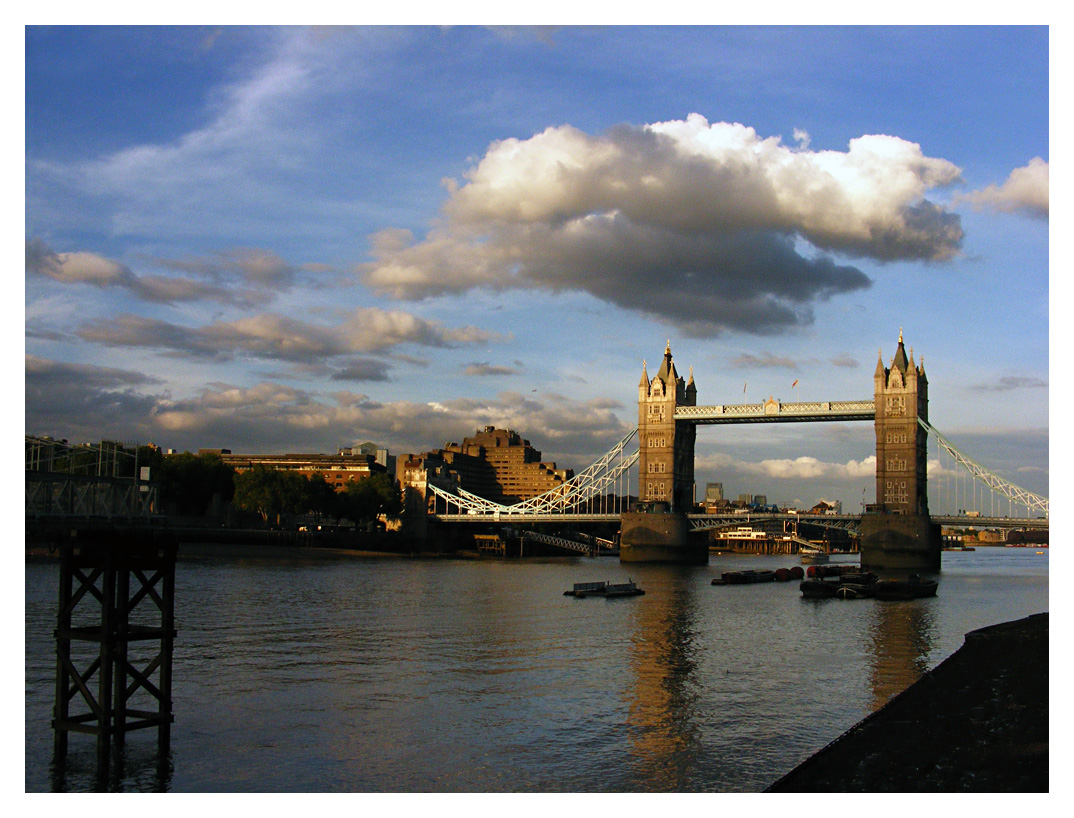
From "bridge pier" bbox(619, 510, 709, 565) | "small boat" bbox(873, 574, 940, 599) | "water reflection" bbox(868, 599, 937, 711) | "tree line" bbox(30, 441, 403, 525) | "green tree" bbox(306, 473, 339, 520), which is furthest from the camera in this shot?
"green tree" bbox(306, 473, 339, 520)

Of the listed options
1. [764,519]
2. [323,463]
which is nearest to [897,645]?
[764,519]

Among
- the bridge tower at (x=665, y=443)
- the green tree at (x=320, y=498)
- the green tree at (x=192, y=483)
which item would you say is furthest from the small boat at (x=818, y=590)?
the green tree at (x=320, y=498)

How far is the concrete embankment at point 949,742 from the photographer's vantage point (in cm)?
1589

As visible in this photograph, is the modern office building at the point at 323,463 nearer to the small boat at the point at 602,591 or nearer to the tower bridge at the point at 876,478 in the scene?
the tower bridge at the point at 876,478

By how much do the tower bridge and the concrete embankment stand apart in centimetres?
7197

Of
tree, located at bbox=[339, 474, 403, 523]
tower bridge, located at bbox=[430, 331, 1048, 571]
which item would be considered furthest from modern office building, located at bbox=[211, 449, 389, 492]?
tower bridge, located at bbox=[430, 331, 1048, 571]

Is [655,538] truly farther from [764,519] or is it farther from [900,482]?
[900,482]

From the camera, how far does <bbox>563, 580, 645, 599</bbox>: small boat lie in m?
60.2

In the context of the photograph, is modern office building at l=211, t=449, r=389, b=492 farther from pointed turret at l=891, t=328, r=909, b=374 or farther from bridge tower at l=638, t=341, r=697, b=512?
pointed turret at l=891, t=328, r=909, b=374

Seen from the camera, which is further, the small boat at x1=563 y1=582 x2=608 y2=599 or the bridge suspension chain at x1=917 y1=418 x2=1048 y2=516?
the bridge suspension chain at x1=917 y1=418 x2=1048 y2=516

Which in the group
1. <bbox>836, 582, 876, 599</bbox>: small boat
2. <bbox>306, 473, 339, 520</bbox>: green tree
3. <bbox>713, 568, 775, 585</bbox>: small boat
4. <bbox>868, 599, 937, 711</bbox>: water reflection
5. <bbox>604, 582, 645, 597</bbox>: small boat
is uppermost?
<bbox>306, 473, 339, 520</bbox>: green tree

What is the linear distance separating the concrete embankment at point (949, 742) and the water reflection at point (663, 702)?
2710mm

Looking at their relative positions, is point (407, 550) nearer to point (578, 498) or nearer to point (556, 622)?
point (578, 498)

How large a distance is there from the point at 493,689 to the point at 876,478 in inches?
3203
